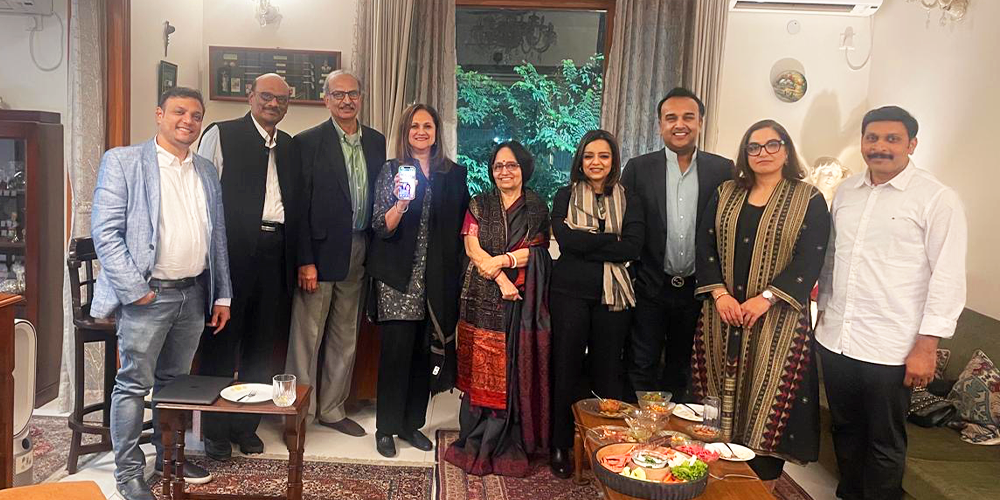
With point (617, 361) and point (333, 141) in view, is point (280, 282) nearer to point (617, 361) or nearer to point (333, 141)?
point (333, 141)

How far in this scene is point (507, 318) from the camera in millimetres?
2980

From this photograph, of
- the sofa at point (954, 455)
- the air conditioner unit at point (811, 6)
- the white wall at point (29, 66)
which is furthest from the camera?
the air conditioner unit at point (811, 6)

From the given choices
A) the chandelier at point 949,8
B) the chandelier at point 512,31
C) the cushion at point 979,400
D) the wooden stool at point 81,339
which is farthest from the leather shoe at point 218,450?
the chandelier at point 949,8

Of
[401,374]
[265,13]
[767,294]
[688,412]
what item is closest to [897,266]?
[767,294]

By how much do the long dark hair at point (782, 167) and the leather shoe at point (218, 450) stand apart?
2.34 meters

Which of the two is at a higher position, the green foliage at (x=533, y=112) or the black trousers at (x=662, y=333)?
the green foliage at (x=533, y=112)

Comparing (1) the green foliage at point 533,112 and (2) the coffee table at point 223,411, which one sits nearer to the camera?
(2) the coffee table at point 223,411

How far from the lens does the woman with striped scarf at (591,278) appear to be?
9.50 feet

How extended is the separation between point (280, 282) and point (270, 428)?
0.80 metres

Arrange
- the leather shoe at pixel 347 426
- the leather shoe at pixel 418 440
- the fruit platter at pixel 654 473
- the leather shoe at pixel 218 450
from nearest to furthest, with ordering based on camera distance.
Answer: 1. the fruit platter at pixel 654 473
2. the leather shoe at pixel 218 450
3. the leather shoe at pixel 418 440
4. the leather shoe at pixel 347 426

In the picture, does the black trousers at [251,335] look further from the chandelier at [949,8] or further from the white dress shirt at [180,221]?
the chandelier at [949,8]

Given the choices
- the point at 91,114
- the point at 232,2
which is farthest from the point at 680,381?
the point at 232,2

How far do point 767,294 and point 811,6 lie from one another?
7.84ft

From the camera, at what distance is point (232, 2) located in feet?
14.1
